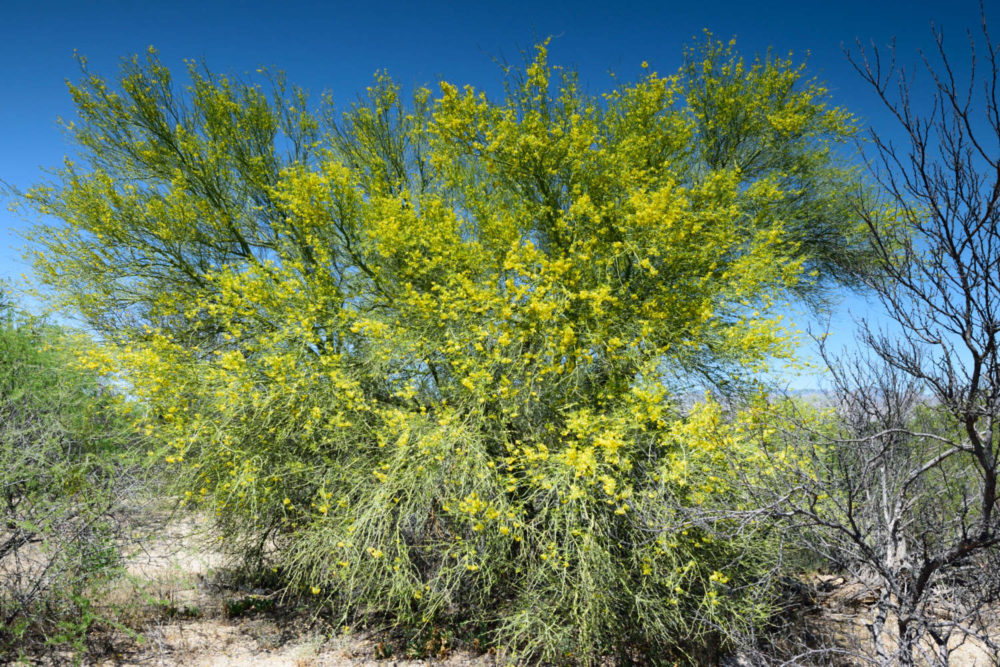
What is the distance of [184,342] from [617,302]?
6.98 meters

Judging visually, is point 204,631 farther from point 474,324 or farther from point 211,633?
point 474,324

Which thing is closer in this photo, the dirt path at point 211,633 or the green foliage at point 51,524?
the green foliage at point 51,524

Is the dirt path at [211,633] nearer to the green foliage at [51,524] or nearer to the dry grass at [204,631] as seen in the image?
the dry grass at [204,631]

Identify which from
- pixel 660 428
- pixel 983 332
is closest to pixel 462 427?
pixel 660 428

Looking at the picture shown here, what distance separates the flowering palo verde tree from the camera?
5.46m

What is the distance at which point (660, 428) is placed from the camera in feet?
18.1

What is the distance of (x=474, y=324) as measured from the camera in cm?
619

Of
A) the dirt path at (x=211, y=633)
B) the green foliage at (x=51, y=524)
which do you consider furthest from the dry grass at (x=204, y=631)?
the green foliage at (x=51, y=524)

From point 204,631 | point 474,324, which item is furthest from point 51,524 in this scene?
point 474,324

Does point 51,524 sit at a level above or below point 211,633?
above

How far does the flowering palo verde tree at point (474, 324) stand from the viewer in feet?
17.9

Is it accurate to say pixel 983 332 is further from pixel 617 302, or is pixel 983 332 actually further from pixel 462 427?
pixel 462 427

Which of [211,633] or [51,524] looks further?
[211,633]

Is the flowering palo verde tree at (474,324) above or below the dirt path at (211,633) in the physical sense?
above
